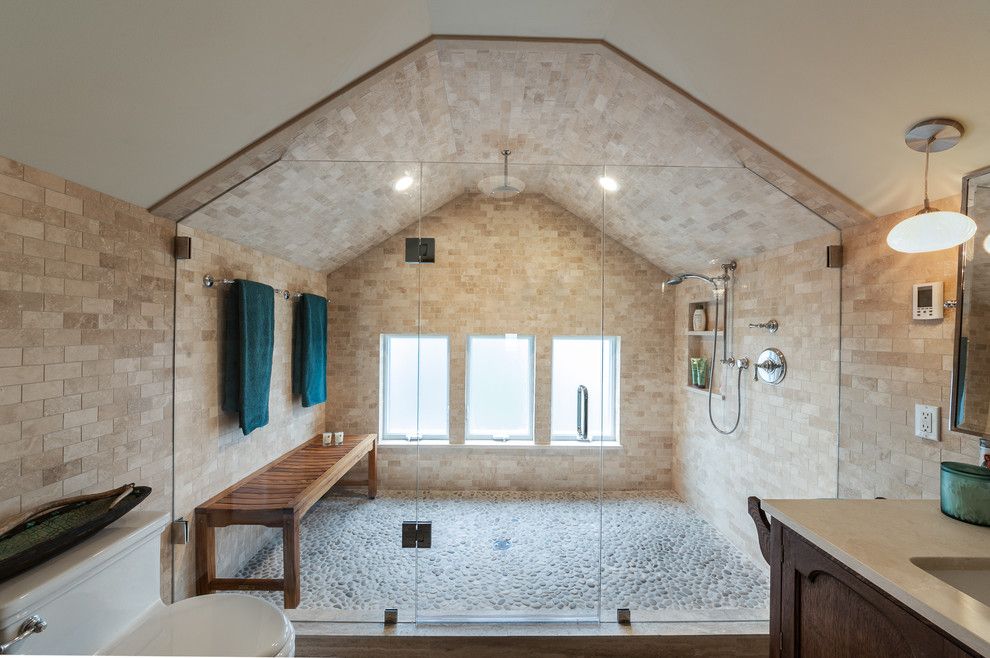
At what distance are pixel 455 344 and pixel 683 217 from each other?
56.1 inches

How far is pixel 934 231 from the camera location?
4.46ft

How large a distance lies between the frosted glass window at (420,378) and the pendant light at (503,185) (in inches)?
31.3

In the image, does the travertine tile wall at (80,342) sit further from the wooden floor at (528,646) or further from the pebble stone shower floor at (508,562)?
the wooden floor at (528,646)

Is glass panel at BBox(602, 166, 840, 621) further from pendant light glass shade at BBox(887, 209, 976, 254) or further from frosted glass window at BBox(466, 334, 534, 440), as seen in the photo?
pendant light glass shade at BBox(887, 209, 976, 254)

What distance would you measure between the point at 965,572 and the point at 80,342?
2.90 m

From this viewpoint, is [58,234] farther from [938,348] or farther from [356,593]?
[938,348]

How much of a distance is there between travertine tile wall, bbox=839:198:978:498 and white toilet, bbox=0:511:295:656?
2536 mm

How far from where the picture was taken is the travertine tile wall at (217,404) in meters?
2.01

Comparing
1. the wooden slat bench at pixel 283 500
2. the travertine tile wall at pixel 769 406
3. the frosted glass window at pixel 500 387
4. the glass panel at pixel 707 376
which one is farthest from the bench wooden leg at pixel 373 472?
the travertine tile wall at pixel 769 406

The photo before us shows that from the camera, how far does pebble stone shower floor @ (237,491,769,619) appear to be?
202 centimetres

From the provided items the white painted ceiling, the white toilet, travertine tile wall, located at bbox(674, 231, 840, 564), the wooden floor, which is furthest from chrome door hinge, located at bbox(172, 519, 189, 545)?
travertine tile wall, located at bbox(674, 231, 840, 564)

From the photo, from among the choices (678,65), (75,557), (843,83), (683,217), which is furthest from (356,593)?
(843,83)

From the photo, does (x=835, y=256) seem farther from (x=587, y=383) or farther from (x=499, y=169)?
(x=499, y=169)

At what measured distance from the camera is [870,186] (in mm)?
1783
